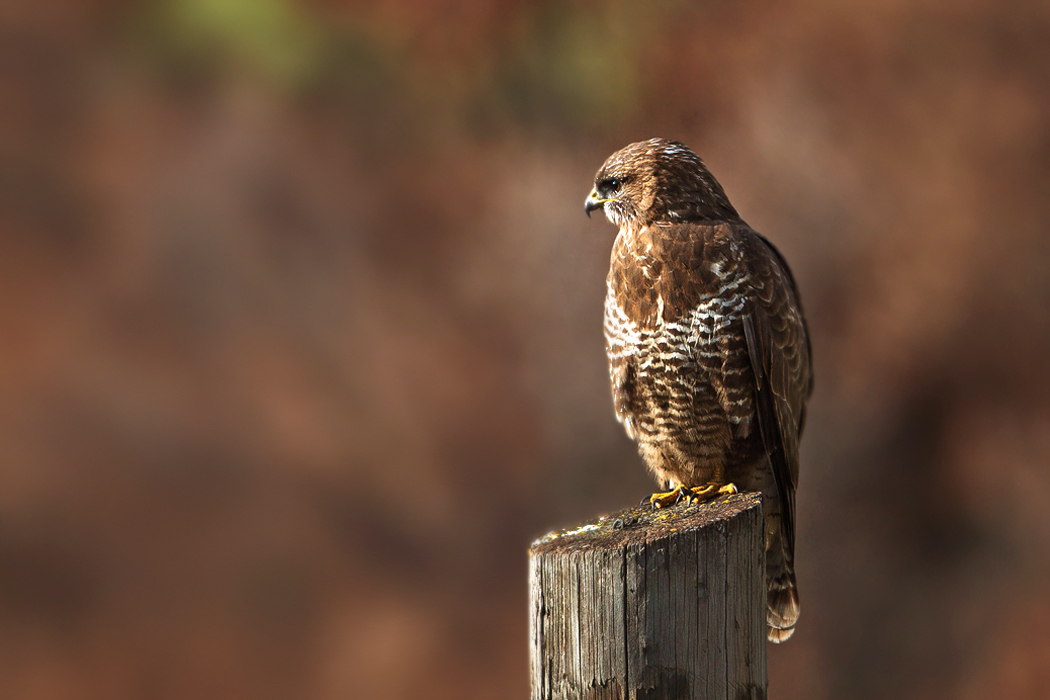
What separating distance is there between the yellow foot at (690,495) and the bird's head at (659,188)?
83 cm

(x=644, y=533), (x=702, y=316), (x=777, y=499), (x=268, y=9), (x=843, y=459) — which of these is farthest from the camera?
(x=268, y=9)

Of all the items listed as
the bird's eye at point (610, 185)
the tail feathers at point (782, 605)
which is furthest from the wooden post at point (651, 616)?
the bird's eye at point (610, 185)

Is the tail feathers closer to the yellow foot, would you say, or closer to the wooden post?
the yellow foot

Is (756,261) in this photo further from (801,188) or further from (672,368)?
(801,188)

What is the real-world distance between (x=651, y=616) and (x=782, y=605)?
4.11 feet

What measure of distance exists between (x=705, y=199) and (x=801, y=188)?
13.6ft

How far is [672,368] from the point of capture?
9.73 feet

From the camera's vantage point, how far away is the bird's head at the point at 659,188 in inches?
120

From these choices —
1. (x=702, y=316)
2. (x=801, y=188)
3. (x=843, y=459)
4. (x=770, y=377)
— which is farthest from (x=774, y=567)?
(x=801, y=188)

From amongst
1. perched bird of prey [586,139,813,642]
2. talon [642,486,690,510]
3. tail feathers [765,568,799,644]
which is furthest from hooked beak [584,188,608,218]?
tail feathers [765,568,799,644]

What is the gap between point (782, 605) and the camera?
3121mm

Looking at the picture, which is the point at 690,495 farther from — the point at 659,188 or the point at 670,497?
the point at 659,188

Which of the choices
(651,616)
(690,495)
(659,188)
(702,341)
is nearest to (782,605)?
(690,495)

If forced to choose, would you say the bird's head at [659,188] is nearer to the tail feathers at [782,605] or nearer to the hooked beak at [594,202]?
the hooked beak at [594,202]
